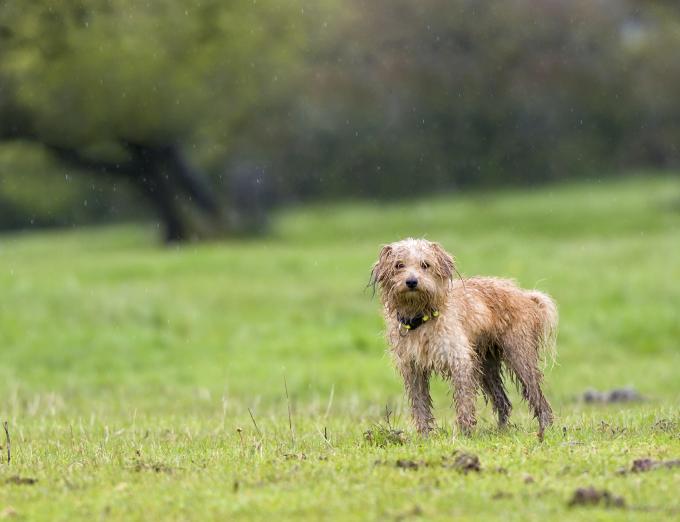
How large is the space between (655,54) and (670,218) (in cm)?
961

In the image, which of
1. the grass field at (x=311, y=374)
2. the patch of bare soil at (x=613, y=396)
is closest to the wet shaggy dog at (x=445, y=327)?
the grass field at (x=311, y=374)

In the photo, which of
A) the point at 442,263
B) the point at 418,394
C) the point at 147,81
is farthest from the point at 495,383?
the point at 147,81

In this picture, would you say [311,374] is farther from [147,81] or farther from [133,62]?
[147,81]

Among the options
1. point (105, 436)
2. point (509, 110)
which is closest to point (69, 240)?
point (509, 110)

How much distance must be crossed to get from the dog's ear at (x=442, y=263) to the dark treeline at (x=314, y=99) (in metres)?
28.7

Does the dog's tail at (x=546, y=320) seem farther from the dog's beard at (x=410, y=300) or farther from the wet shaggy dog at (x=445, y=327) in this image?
the dog's beard at (x=410, y=300)

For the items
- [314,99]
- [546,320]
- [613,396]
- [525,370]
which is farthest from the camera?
[314,99]

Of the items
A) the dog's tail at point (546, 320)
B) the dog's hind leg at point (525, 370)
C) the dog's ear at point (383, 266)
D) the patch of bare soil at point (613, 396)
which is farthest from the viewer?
the patch of bare soil at point (613, 396)

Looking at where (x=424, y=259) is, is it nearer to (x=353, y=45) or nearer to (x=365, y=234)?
(x=365, y=234)

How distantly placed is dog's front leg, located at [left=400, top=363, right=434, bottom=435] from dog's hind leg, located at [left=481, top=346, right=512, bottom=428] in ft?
3.39

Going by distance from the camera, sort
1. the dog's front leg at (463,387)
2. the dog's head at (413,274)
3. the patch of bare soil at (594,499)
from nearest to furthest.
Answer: the patch of bare soil at (594,499) → the dog's head at (413,274) → the dog's front leg at (463,387)

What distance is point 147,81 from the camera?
123 ft

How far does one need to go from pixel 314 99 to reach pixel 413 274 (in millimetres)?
37805

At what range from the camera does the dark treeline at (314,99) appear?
3721cm
